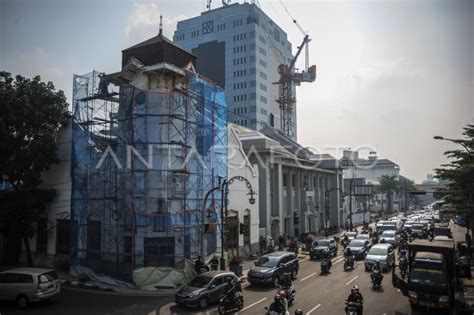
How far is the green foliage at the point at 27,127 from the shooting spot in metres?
27.0

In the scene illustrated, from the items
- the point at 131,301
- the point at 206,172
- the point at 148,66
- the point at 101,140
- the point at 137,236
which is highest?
the point at 148,66

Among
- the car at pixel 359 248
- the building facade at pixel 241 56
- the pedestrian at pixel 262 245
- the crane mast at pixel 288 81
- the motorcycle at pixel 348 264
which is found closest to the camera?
the motorcycle at pixel 348 264

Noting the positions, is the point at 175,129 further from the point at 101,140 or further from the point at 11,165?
the point at 11,165

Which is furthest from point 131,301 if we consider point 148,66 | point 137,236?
point 148,66

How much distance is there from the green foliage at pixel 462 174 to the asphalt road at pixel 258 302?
1011 cm

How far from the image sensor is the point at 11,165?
27125mm

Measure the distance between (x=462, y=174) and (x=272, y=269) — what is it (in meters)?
16.3

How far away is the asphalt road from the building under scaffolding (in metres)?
4.07

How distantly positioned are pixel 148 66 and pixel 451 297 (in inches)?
893

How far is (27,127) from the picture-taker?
2798 centimetres

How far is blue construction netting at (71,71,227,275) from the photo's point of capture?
2512 centimetres

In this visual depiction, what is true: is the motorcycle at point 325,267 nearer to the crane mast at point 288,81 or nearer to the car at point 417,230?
the car at point 417,230

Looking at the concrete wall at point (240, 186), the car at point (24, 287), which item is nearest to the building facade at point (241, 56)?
the concrete wall at point (240, 186)

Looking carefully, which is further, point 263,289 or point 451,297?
point 263,289
